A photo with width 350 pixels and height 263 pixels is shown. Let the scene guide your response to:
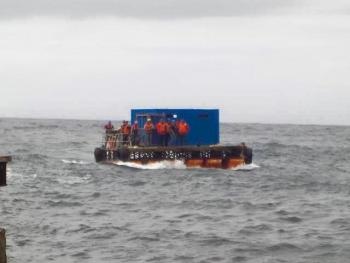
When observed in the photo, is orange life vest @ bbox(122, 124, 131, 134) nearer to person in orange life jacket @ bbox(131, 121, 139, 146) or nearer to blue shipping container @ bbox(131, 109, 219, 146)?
person in orange life jacket @ bbox(131, 121, 139, 146)

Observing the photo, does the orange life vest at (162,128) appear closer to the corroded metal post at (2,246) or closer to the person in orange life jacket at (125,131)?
the person in orange life jacket at (125,131)

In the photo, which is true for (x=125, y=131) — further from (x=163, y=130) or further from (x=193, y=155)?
(x=193, y=155)

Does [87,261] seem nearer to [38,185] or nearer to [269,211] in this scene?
[269,211]

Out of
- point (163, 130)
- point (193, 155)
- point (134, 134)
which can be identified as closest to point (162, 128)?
point (163, 130)

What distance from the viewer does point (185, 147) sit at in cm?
Answer: 3684

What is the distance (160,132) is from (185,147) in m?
1.60

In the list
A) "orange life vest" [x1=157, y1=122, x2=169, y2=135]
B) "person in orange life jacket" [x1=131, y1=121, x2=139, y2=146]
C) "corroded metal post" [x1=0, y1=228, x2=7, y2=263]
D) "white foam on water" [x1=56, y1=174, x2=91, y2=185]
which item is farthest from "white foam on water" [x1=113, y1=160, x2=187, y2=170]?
"corroded metal post" [x1=0, y1=228, x2=7, y2=263]

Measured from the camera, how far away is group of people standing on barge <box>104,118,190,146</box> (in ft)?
123

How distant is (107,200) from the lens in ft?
84.4

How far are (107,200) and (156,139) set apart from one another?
1292cm

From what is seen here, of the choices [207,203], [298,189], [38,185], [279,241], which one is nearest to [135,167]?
[38,185]

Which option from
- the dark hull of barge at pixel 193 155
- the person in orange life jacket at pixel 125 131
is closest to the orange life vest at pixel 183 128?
the dark hull of barge at pixel 193 155

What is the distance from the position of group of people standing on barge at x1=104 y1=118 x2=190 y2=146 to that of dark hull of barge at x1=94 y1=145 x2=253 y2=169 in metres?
1.10

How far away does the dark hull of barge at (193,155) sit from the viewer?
3678cm
